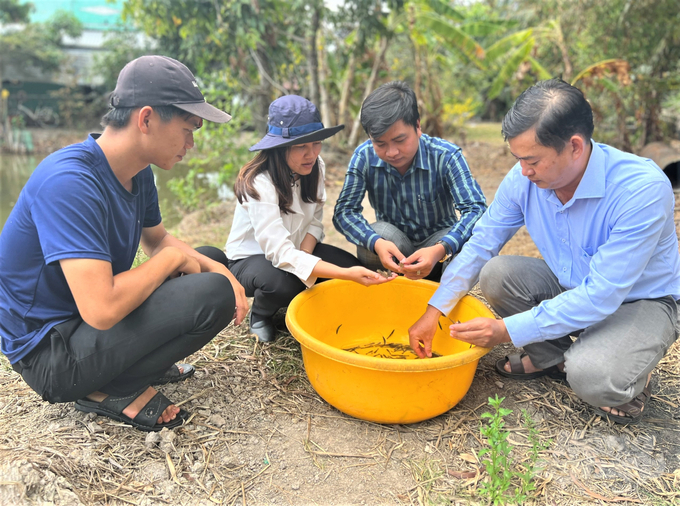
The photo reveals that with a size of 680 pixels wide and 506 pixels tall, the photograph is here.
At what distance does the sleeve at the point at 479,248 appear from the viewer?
212cm

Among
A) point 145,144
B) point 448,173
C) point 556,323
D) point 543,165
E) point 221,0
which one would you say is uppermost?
point 221,0

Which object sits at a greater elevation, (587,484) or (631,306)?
(631,306)

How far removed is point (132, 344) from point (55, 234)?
0.44m

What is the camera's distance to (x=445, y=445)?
1868 millimetres

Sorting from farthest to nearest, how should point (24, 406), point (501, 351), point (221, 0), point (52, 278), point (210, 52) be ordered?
point (210, 52) < point (221, 0) < point (501, 351) < point (24, 406) < point (52, 278)

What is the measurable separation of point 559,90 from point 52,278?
Answer: 1.73 meters

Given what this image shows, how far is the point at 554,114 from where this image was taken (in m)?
1.63

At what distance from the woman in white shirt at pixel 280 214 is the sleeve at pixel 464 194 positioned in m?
0.60

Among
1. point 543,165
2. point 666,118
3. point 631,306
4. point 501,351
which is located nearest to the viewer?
point 543,165

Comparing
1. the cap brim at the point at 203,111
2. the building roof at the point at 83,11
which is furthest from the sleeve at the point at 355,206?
the building roof at the point at 83,11

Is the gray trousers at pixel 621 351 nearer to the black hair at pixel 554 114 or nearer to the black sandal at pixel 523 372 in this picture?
the black sandal at pixel 523 372

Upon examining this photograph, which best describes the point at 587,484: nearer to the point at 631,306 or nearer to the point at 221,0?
the point at 631,306

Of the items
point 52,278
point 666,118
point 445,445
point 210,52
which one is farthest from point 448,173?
point 666,118

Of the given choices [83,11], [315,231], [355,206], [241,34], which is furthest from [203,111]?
[83,11]
